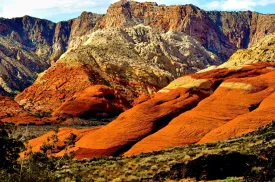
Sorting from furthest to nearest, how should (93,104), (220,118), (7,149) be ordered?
1. (93,104)
2. (220,118)
3. (7,149)

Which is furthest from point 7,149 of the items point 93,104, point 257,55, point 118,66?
point 118,66

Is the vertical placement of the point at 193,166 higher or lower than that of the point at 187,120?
higher

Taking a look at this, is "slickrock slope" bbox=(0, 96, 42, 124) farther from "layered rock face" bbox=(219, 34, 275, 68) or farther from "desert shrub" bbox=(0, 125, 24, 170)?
"desert shrub" bbox=(0, 125, 24, 170)

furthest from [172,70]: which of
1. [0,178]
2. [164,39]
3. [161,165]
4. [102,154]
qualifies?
[0,178]

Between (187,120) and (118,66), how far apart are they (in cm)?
6618

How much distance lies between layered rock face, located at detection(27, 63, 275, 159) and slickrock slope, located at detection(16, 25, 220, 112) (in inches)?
1803

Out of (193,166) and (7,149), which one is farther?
(7,149)

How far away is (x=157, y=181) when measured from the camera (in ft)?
75.5

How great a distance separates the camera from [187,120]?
39969 millimetres

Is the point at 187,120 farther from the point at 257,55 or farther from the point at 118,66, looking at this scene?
the point at 118,66

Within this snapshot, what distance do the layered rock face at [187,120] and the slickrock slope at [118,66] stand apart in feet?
150

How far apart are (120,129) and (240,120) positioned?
1103 centimetres

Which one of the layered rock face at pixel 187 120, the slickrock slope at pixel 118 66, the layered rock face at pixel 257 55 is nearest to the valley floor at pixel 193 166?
the layered rock face at pixel 187 120

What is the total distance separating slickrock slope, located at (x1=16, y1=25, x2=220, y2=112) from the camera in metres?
93.6
